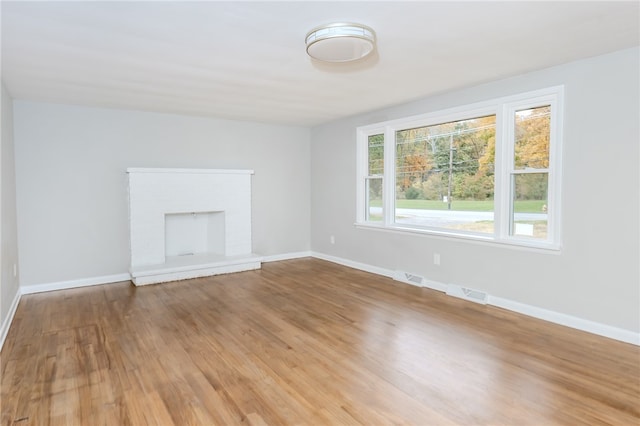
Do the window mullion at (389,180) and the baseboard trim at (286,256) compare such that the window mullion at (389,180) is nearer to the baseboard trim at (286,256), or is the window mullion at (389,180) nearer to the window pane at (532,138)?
the window pane at (532,138)

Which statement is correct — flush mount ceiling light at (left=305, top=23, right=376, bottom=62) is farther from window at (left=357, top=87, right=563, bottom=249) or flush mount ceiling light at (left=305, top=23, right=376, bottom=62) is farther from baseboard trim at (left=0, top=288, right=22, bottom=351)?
baseboard trim at (left=0, top=288, right=22, bottom=351)

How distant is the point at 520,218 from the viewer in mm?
3799

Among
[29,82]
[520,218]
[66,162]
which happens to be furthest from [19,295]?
[520,218]

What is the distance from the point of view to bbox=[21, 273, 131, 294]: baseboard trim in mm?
4535

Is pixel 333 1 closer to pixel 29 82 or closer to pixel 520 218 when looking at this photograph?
pixel 520 218

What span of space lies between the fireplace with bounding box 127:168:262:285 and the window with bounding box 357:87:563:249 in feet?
6.41

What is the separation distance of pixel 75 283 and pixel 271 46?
13.4 ft

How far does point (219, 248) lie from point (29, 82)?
3.22m

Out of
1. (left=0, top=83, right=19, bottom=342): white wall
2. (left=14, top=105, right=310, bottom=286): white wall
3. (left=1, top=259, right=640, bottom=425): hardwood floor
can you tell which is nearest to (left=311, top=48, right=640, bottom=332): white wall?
(left=1, top=259, right=640, bottom=425): hardwood floor

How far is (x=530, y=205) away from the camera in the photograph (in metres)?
3.71

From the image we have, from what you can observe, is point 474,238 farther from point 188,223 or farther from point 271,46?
point 188,223

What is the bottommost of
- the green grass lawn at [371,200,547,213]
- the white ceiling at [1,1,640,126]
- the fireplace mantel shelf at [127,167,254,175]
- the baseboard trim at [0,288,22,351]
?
the baseboard trim at [0,288,22,351]

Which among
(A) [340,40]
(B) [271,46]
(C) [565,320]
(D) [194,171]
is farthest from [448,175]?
(D) [194,171]

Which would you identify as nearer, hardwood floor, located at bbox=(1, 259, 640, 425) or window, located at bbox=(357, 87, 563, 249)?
hardwood floor, located at bbox=(1, 259, 640, 425)
